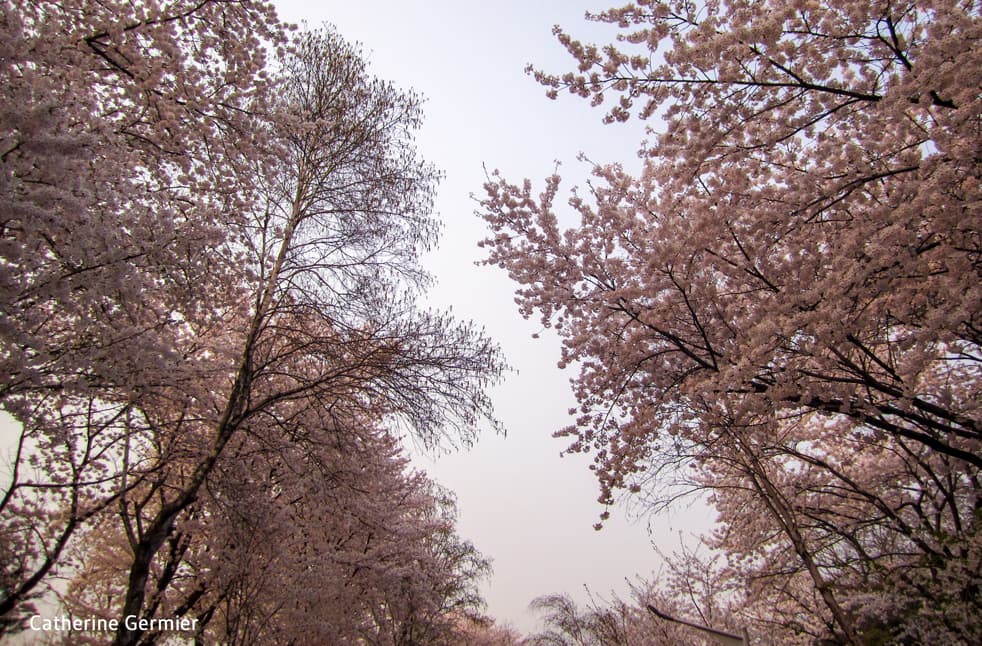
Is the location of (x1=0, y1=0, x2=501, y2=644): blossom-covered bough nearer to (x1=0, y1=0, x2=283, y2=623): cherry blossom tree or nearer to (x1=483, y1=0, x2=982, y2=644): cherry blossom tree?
(x1=0, y1=0, x2=283, y2=623): cherry blossom tree

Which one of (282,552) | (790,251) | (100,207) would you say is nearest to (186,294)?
(100,207)

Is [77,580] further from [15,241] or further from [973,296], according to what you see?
[973,296]

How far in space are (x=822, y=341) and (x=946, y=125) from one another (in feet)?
4.96

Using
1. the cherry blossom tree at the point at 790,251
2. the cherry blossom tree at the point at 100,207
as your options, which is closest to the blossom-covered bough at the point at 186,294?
the cherry blossom tree at the point at 100,207

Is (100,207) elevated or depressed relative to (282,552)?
elevated

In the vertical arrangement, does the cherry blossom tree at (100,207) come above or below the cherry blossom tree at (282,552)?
above

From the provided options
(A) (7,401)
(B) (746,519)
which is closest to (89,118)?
(A) (7,401)

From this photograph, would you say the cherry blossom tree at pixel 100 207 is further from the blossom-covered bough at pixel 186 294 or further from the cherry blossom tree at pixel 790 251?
the cherry blossom tree at pixel 790 251

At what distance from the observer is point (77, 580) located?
7891 millimetres

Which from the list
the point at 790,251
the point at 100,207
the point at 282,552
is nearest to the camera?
the point at 100,207

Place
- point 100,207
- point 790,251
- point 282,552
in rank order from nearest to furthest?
point 100,207 → point 790,251 → point 282,552

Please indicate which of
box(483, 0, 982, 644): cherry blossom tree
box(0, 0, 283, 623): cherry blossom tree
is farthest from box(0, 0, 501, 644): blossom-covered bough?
box(483, 0, 982, 644): cherry blossom tree

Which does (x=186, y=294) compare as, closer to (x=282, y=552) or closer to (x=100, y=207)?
(x=100, y=207)

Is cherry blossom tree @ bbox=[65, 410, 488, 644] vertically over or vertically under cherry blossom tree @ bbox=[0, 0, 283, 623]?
under
